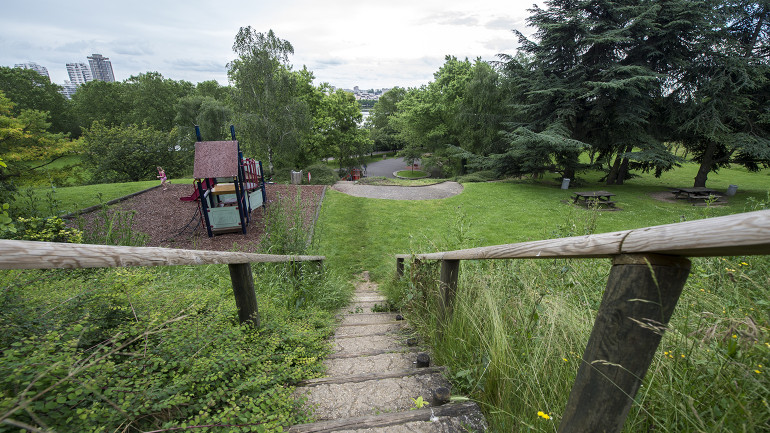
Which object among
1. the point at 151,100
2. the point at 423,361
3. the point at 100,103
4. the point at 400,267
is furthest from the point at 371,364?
the point at 100,103

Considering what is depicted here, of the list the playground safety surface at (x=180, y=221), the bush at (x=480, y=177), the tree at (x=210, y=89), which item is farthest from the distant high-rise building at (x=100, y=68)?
the bush at (x=480, y=177)

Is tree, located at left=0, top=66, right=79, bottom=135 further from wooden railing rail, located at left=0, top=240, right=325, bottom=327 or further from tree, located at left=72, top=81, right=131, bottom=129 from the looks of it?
wooden railing rail, located at left=0, top=240, right=325, bottom=327

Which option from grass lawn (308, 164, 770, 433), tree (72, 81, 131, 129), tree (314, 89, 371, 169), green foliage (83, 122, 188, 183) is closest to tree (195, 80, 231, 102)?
tree (72, 81, 131, 129)

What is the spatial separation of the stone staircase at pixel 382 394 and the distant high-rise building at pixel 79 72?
19948 cm

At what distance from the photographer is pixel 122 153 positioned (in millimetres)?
21828

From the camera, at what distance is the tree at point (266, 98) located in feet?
58.9

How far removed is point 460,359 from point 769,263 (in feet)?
9.41

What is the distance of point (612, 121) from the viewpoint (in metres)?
15.6

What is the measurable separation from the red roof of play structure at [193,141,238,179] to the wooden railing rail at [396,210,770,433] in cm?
896

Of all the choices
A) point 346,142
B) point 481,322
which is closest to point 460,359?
point 481,322

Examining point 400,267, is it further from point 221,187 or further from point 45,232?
point 221,187

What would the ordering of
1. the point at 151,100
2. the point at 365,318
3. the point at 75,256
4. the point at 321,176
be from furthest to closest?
the point at 151,100 → the point at 321,176 → the point at 365,318 → the point at 75,256

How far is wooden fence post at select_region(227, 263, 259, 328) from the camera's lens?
2.11 metres

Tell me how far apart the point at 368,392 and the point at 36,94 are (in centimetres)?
5219
